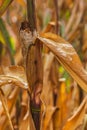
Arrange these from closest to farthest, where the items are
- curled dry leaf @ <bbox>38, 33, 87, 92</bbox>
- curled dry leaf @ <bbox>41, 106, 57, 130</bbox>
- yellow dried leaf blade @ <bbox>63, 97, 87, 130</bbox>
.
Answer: curled dry leaf @ <bbox>38, 33, 87, 92</bbox> < yellow dried leaf blade @ <bbox>63, 97, 87, 130</bbox> < curled dry leaf @ <bbox>41, 106, 57, 130</bbox>

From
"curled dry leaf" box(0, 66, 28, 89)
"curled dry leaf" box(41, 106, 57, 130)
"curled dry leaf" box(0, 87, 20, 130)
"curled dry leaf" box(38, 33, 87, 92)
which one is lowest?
"curled dry leaf" box(41, 106, 57, 130)

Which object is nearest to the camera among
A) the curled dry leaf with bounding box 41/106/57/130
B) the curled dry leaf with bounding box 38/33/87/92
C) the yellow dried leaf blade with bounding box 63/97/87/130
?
the curled dry leaf with bounding box 38/33/87/92

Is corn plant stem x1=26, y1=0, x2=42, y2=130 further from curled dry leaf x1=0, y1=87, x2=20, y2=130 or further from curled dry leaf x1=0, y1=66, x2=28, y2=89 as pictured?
curled dry leaf x1=0, y1=87, x2=20, y2=130

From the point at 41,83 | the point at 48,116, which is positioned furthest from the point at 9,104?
the point at 41,83

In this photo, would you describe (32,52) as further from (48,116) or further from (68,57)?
(48,116)

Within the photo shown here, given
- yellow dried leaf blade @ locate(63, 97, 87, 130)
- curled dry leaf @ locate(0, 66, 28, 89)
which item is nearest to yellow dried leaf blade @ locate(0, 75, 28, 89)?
curled dry leaf @ locate(0, 66, 28, 89)

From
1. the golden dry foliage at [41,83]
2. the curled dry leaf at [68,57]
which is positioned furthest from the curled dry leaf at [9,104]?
the curled dry leaf at [68,57]

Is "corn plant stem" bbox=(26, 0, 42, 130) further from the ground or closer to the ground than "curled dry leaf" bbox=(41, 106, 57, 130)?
further from the ground

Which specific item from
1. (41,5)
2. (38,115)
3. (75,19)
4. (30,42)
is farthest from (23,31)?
(41,5)

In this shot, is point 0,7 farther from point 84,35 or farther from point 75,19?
point 75,19
